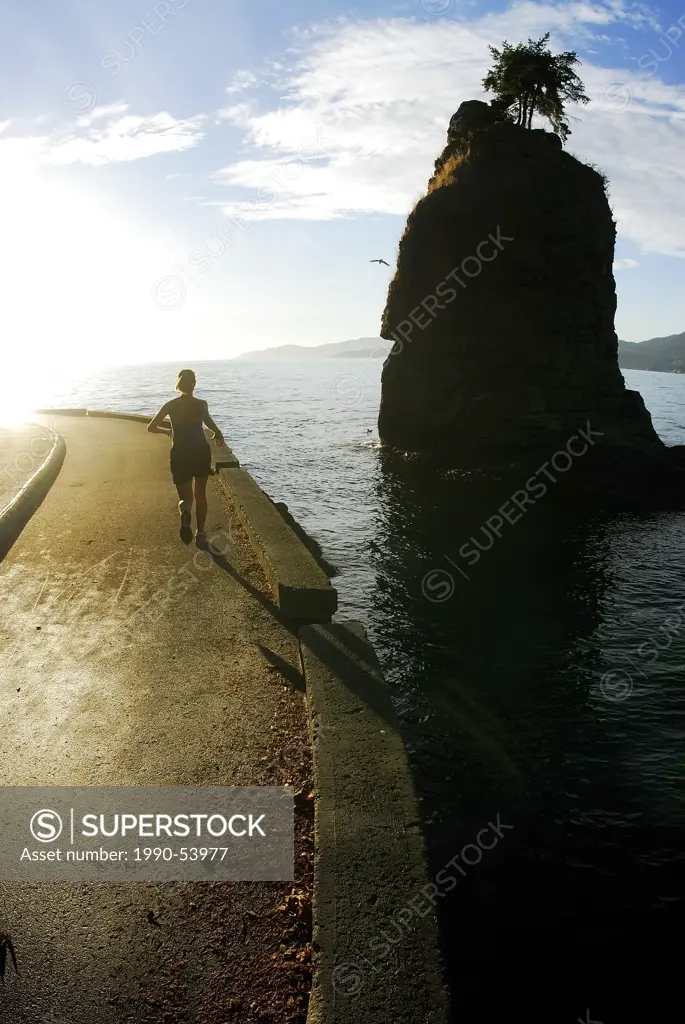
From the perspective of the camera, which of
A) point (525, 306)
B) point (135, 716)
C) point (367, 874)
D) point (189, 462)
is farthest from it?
point (525, 306)

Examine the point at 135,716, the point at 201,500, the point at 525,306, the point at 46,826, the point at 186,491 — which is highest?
the point at 525,306

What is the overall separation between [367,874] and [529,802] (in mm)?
4019

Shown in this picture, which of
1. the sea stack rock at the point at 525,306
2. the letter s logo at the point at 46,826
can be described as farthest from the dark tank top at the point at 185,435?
the sea stack rock at the point at 525,306

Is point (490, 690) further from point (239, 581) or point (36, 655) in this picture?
point (36, 655)

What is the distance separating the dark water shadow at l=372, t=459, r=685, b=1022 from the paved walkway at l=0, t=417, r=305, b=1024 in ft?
7.63

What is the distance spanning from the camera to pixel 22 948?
3.36m

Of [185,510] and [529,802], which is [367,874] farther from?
[185,510]

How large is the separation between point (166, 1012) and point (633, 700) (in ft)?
26.7

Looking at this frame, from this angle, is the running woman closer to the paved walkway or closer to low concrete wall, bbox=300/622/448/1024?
the paved walkway

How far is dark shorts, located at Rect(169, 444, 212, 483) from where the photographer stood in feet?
29.9

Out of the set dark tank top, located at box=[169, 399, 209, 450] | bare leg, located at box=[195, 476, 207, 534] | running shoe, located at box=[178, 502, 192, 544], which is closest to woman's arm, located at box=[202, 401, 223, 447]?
dark tank top, located at box=[169, 399, 209, 450]

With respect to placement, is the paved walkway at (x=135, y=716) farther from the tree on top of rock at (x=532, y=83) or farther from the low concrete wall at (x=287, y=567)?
the tree on top of rock at (x=532, y=83)

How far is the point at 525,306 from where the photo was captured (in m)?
28.6

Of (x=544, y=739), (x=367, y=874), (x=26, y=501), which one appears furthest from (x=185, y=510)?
(x=367, y=874)
